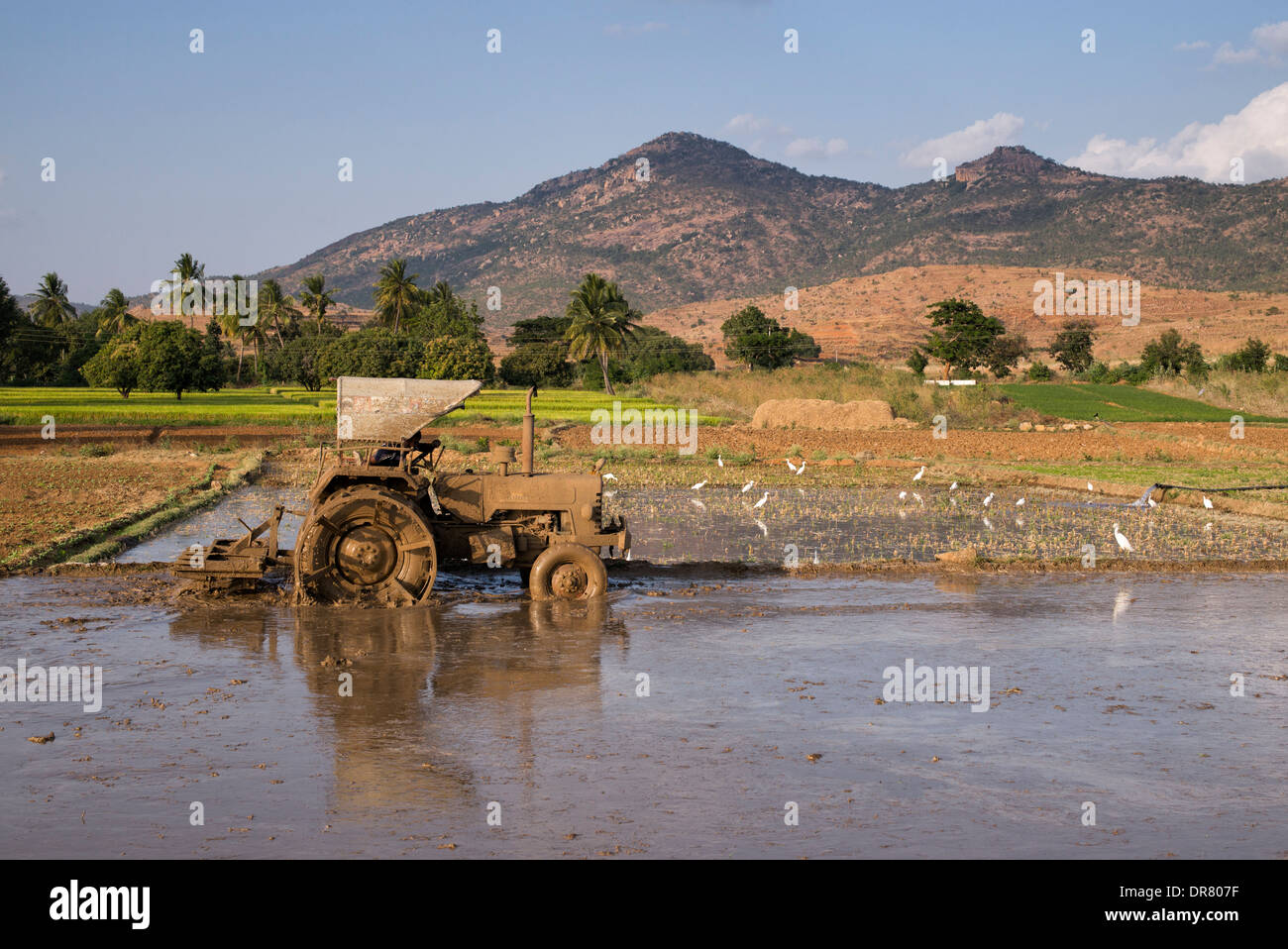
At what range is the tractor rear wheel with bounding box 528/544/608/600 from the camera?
1316cm

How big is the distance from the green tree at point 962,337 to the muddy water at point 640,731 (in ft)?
238

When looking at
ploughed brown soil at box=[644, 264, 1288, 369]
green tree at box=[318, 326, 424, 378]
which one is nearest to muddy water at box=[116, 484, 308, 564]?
green tree at box=[318, 326, 424, 378]

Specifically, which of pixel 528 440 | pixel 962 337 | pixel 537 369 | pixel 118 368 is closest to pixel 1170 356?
pixel 962 337

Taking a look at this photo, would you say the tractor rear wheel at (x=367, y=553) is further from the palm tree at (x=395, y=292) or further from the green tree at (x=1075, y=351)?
the palm tree at (x=395, y=292)

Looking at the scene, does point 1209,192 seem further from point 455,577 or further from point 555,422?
point 455,577

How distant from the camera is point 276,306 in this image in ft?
368

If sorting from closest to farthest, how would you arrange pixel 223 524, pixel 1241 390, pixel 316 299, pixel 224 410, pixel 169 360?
pixel 223 524 → pixel 224 410 → pixel 1241 390 → pixel 169 360 → pixel 316 299

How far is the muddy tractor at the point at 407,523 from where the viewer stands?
41.2ft

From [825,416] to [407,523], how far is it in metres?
37.6

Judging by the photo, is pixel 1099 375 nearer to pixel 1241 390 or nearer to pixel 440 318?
pixel 1241 390

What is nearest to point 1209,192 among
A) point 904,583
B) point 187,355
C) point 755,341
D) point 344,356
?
point 755,341

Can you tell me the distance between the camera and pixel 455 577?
1513cm

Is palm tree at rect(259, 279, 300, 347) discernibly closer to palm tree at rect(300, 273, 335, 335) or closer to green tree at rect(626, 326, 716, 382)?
palm tree at rect(300, 273, 335, 335)

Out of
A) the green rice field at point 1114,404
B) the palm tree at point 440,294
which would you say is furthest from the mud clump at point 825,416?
the palm tree at point 440,294
